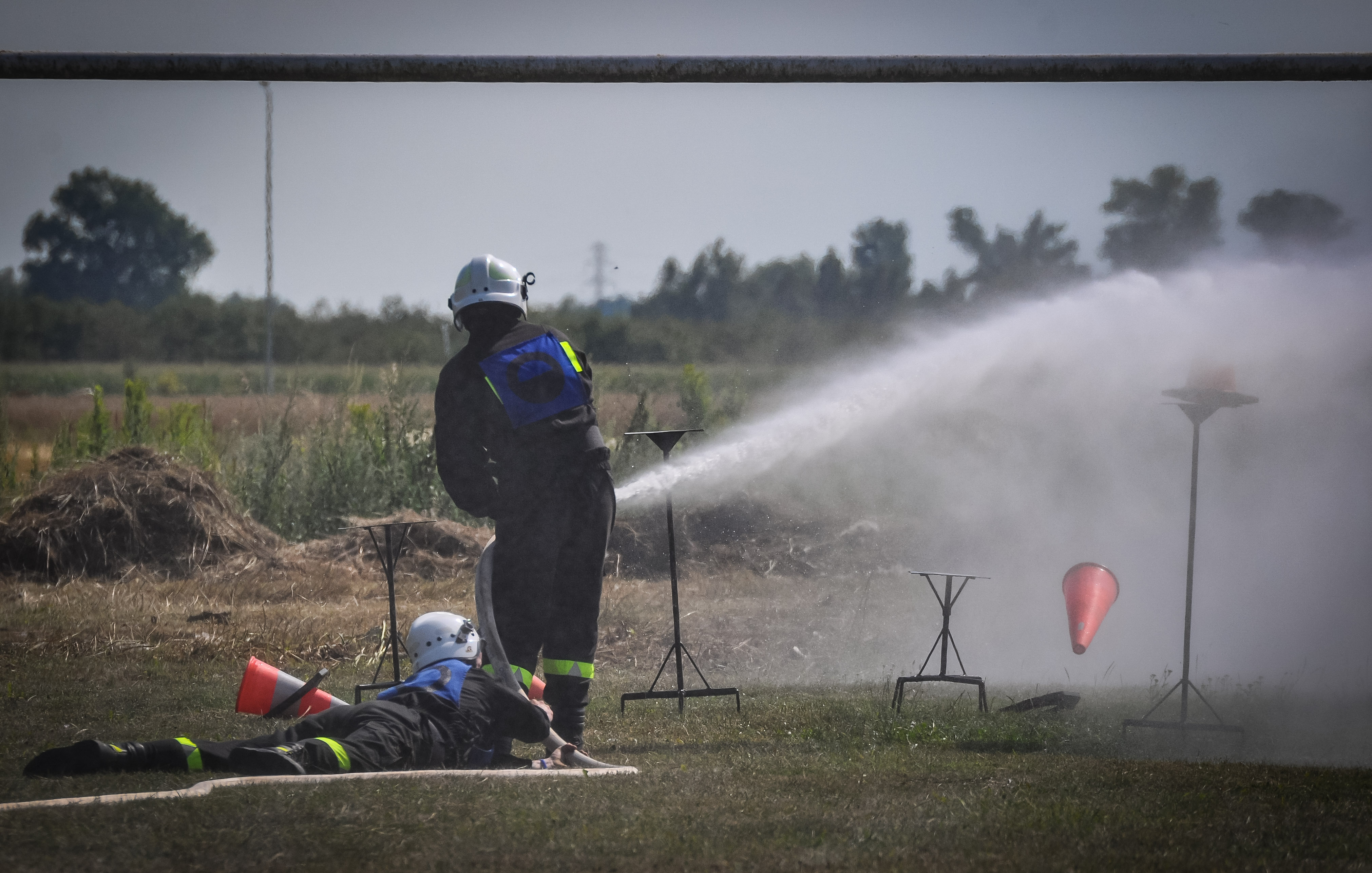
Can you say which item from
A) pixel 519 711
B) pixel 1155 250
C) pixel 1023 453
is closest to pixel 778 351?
pixel 1023 453

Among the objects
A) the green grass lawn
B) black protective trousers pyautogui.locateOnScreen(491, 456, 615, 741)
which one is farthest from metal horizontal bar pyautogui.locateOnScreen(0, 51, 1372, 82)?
the green grass lawn

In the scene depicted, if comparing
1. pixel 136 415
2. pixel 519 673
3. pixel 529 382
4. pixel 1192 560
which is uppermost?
pixel 529 382

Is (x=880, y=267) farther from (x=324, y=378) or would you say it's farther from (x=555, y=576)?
(x=555, y=576)

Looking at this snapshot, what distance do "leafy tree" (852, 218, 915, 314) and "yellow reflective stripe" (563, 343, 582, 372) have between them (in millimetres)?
12481

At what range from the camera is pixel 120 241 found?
21797mm

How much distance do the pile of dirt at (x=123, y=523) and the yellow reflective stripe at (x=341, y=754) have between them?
27.2 feet

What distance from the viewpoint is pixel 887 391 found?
1201 cm

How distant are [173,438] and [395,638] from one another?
10.4 metres

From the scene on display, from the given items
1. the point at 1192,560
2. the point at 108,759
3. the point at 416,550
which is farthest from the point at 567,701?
the point at 416,550

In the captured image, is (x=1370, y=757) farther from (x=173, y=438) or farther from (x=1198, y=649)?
(x=173, y=438)

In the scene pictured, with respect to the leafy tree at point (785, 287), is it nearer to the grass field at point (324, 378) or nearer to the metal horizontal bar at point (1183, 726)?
the grass field at point (324, 378)

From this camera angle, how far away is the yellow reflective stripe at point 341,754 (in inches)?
177

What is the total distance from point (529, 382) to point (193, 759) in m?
2.21

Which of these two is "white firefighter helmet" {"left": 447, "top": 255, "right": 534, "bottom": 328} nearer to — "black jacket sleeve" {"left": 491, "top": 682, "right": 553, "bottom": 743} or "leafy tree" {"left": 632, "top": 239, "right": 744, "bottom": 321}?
"black jacket sleeve" {"left": 491, "top": 682, "right": 553, "bottom": 743}
